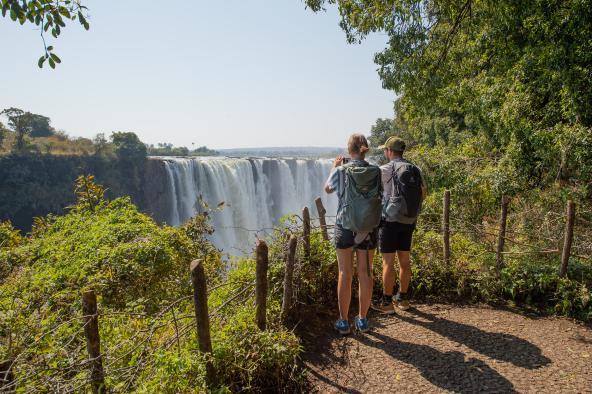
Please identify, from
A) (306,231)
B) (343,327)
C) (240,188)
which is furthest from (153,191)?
(343,327)

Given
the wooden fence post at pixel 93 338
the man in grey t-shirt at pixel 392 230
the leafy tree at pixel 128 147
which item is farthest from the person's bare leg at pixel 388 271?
the leafy tree at pixel 128 147

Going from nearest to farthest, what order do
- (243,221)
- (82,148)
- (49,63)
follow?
(49,63) < (243,221) < (82,148)

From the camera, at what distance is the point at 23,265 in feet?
21.1

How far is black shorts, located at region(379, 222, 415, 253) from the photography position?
143 inches

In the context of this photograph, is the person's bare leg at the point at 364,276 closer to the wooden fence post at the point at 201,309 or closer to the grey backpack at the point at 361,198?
the grey backpack at the point at 361,198

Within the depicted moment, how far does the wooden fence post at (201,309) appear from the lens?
2.42 meters

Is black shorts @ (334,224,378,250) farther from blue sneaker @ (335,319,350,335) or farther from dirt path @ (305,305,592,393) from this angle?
dirt path @ (305,305,592,393)

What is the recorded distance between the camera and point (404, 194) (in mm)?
3537

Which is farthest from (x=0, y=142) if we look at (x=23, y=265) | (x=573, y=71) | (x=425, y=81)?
(x=573, y=71)

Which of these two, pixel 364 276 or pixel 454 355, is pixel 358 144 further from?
pixel 454 355

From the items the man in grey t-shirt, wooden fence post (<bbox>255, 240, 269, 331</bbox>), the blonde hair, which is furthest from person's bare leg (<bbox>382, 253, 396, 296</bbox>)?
wooden fence post (<bbox>255, 240, 269, 331</bbox>)

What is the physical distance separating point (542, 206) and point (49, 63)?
758 centimetres

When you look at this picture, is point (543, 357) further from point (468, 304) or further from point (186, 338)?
point (186, 338)

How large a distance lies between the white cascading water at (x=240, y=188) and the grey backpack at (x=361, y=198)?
24689mm
